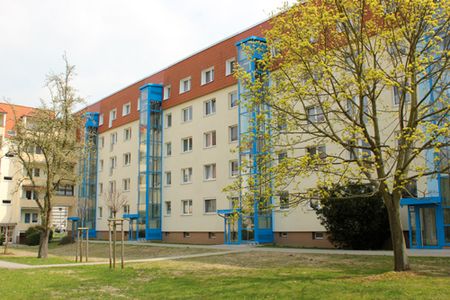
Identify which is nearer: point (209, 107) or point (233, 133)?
point (233, 133)

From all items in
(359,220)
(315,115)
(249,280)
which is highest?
(315,115)

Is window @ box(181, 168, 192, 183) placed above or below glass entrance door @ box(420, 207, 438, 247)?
above

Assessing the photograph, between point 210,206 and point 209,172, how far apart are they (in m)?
2.56

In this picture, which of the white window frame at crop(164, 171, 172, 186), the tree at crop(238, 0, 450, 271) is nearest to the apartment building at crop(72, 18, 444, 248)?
the white window frame at crop(164, 171, 172, 186)

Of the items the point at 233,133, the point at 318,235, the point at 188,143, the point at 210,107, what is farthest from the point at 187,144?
the point at 318,235

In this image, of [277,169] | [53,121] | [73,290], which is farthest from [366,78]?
[53,121]

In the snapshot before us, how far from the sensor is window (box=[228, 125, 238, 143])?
33.3 m

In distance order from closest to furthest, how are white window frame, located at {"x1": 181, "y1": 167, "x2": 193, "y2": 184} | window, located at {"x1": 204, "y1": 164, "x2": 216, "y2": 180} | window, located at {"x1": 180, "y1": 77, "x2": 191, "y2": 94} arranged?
window, located at {"x1": 204, "y1": 164, "x2": 216, "y2": 180} < white window frame, located at {"x1": 181, "y1": 167, "x2": 193, "y2": 184} < window, located at {"x1": 180, "y1": 77, "x2": 191, "y2": 94}

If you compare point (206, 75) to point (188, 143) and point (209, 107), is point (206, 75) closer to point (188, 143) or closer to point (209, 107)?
point (209, 107)

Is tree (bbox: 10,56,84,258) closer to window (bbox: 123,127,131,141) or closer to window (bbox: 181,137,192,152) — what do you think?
window (bbox: 181,137,192,152)

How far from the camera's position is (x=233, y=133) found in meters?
33.6

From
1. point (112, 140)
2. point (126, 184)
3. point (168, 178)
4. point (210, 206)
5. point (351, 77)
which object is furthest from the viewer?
point (112, 140)

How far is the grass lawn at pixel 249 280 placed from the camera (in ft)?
35.9

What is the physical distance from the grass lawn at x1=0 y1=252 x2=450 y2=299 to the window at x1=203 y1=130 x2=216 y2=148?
16875 millimetres
